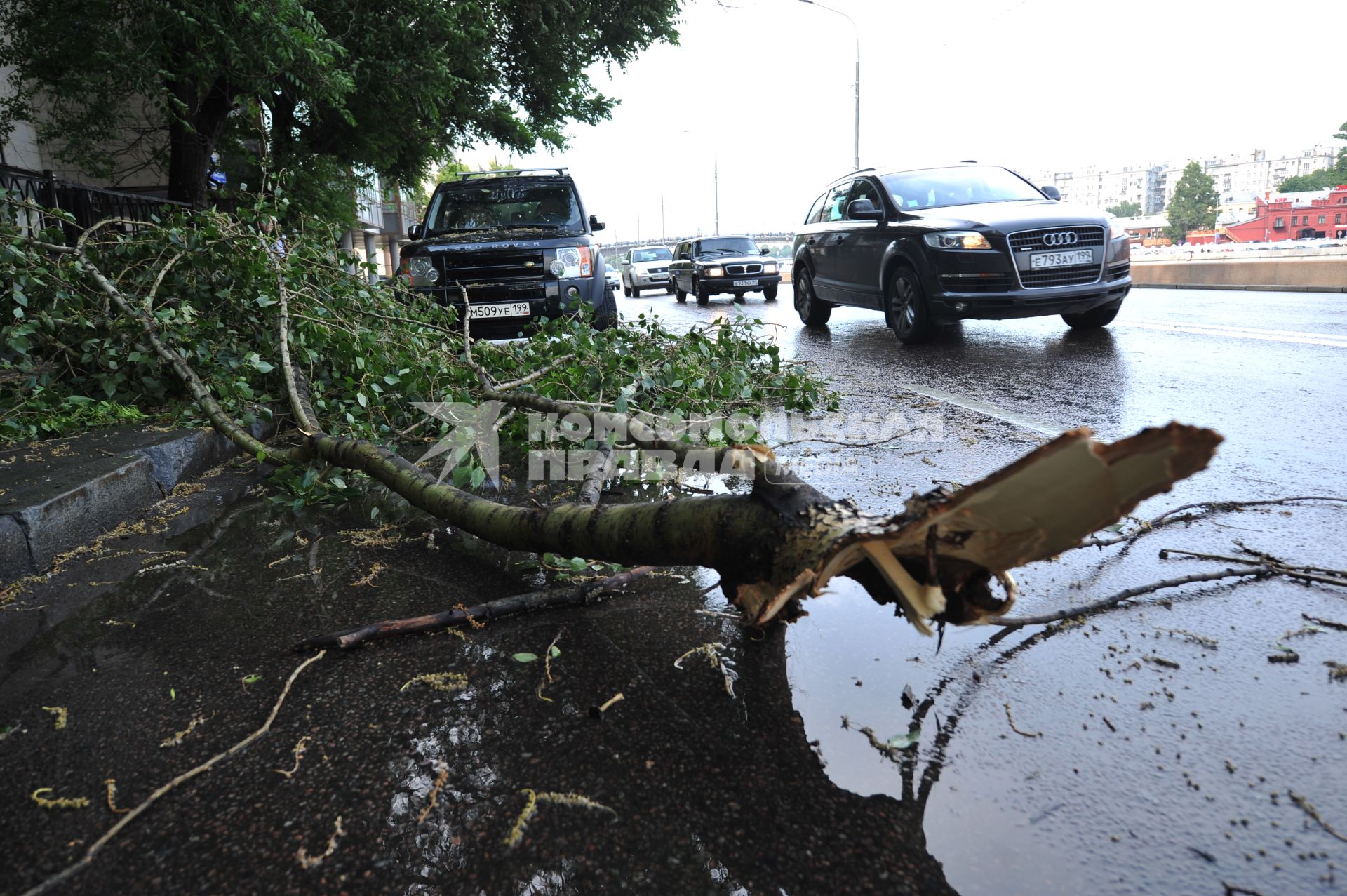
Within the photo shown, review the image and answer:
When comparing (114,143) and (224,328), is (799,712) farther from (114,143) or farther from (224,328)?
(114,143)

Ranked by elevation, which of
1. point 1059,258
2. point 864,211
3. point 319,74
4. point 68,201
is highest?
point 319,74

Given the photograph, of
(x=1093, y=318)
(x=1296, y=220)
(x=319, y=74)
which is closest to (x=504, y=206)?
(x=319, y=74)

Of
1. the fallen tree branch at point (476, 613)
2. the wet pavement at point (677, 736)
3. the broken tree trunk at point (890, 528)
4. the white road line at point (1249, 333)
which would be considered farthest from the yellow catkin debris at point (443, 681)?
the white road line at point (1249, 333)

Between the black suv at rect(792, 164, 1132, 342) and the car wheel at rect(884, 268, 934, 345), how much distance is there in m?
0.01

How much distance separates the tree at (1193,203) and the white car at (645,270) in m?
78.2

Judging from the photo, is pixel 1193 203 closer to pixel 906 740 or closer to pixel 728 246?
pixel 728 246

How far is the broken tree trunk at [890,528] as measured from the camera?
54.6 inches

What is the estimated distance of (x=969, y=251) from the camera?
8875 millimetres

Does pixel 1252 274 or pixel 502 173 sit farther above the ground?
pixel 502 173

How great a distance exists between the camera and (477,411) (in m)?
4.83

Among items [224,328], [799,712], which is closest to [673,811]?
[799,712]

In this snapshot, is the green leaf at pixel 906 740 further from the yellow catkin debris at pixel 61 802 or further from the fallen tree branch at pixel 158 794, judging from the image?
the yellow catkin debris at pixel 61 802

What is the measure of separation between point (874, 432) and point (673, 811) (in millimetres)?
3856

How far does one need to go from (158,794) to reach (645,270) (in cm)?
3574
